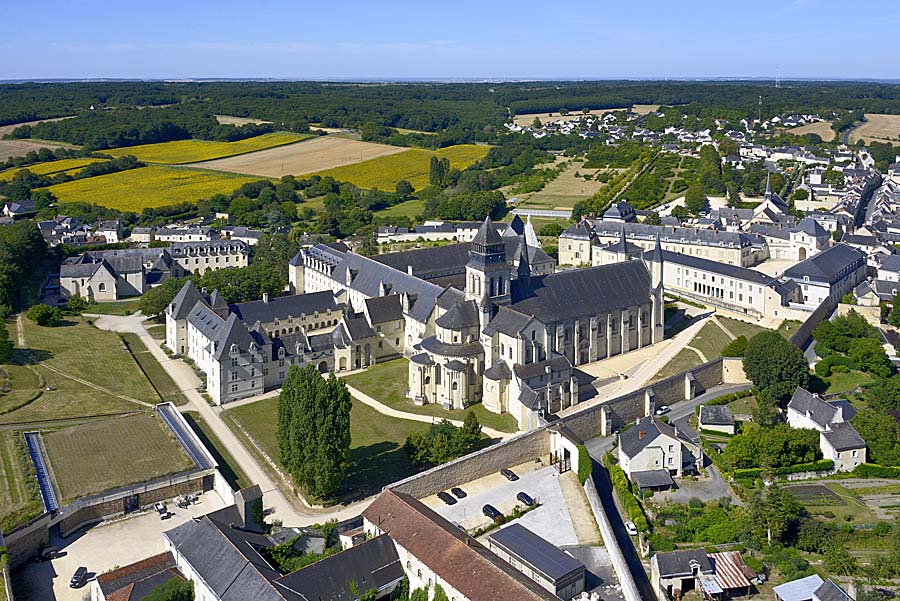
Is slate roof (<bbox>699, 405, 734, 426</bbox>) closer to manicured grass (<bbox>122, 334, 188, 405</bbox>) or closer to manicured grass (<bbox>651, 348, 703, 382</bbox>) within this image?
manicured grass (<bbox>651, 348, 703, 382</bbox>)

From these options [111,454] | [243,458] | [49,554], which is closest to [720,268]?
[243,458]

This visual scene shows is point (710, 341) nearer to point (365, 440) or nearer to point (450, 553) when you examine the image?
point (365, 440)

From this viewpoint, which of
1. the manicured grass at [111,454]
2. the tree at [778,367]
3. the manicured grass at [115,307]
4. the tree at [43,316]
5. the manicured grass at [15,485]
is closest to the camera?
the manicured grass at [15,485]

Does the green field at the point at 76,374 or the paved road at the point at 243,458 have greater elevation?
the green field at the point at 76,374

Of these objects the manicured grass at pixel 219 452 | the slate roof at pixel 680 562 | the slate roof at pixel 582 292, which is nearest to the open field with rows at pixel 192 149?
the manicured grass at pixel 219 452

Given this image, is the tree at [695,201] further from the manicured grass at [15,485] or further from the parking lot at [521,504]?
the manicured grass at [15,485]

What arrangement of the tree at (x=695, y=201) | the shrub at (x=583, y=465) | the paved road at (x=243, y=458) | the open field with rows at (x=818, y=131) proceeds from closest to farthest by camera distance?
the paved road at (x=243, y=458), the shrub at (x=583, y=465), the tree at (x=695, y=201), the open field with rows at (x=818, y=131)
